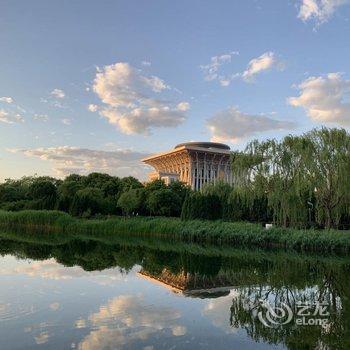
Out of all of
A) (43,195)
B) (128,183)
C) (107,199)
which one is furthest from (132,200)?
(43,195)

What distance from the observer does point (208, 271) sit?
547 inches

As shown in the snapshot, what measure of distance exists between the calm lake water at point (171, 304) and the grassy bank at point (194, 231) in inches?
208

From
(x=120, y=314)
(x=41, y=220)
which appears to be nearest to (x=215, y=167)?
(x=41, y=220)

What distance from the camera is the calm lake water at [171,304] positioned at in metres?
6.25

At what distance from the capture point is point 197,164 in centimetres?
8081

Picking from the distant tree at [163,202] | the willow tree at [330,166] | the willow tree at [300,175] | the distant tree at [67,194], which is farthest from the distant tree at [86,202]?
the willow tree at [330,166]

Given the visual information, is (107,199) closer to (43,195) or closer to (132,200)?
(132,200)

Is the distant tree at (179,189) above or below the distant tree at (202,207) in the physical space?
above

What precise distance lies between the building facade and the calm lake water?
62731mm

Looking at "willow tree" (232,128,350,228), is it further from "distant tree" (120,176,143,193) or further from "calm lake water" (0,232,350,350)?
"distant tree" (120,176,143,193)

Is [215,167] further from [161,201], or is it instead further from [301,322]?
[301,322]

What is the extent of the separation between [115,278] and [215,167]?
71669 millimetres

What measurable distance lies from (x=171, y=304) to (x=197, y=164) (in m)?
72.3

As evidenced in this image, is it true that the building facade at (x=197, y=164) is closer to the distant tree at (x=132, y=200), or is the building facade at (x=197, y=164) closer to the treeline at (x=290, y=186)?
the distant tree at (x=132, y=200)
